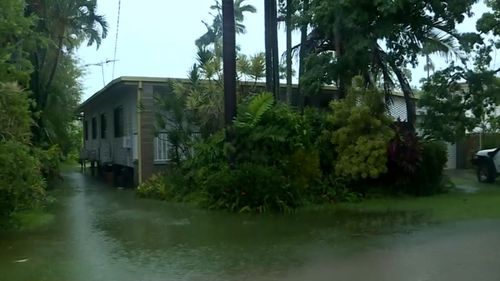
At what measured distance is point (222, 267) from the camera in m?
7.83

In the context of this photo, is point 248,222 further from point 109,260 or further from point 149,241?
point 109,260

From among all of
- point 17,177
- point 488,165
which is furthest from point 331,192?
point 17,177

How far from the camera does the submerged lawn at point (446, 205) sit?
39.6 feet

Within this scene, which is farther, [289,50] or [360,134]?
[289,50]

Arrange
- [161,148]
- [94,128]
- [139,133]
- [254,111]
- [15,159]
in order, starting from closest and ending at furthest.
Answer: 1. [15,159]
2. [254,111]
3. [139,133]
4. [161,148]
5. [94,128]

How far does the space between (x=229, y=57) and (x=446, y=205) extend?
5935mm

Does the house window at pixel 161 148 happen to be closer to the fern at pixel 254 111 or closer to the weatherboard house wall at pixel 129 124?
the weatherboard house wall at pixel 129 124

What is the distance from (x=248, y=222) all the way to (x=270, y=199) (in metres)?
1.42

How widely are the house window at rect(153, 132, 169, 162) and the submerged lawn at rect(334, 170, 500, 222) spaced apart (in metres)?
6.57

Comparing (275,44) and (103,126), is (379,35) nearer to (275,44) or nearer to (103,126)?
(275,44)

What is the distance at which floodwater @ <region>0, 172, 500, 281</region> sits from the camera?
7.46m

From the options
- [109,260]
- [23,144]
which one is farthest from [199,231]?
[23,144]

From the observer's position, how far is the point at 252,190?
42.9ft

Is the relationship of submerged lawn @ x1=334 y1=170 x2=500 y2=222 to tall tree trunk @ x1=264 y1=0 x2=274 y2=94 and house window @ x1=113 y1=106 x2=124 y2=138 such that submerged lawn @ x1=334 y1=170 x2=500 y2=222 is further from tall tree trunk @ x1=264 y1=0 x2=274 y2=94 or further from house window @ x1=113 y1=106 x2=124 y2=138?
house window @ x1=113 y1=106 x2=124 y2=138
